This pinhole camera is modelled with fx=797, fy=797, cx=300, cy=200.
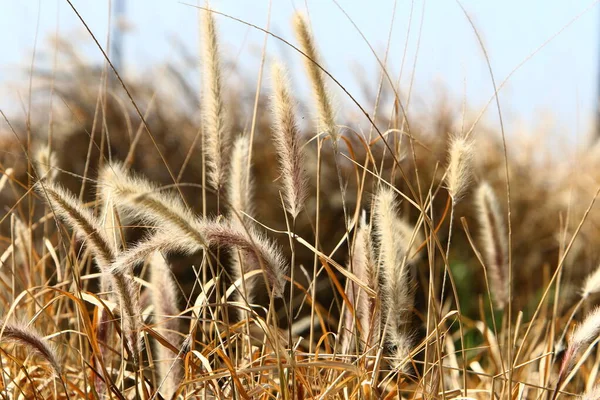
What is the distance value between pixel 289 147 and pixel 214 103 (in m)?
0.13

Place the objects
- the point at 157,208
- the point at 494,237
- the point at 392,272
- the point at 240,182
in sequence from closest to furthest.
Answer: the point at 157,208, the point at 392,272, the point at 240,182, the point at 494,237

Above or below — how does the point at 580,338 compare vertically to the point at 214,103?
below

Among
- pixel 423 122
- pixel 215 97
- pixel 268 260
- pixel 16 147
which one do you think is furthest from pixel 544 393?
pixel 16 147

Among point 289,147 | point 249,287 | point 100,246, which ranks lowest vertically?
point 249,287

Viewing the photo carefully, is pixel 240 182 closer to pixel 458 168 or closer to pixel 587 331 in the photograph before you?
pixel 458 168

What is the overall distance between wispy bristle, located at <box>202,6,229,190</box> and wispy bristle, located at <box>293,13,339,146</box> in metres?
0.11

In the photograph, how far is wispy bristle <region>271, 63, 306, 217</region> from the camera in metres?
0.87

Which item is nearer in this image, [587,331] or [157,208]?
[157,208]

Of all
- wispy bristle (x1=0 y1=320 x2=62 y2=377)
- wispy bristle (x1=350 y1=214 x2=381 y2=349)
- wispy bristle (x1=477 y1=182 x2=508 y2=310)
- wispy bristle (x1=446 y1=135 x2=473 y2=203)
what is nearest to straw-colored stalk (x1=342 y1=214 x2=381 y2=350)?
wispy bristle (x1=350 y1=214 x2=381 y2=349)

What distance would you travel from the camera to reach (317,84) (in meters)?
0.93

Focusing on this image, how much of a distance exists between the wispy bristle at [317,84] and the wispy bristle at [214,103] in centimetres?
11

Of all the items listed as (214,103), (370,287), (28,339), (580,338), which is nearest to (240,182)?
(214,103)

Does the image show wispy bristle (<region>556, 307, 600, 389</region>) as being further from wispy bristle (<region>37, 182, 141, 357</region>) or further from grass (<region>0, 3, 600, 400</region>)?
wispy bristle (<region>37, 182, 141, 357</region>)

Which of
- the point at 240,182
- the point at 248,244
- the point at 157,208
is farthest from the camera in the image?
the point at 240,182
